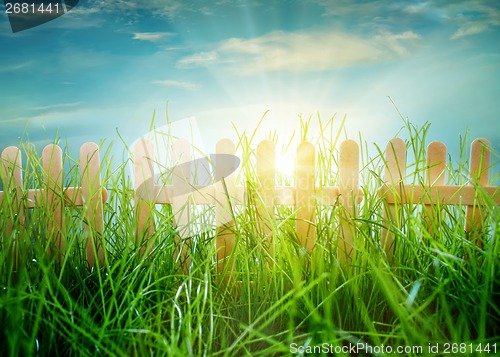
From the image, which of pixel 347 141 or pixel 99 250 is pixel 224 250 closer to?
pixel 99 250

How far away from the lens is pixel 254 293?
2.16 meters

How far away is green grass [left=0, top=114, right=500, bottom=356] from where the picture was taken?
4.96 ft

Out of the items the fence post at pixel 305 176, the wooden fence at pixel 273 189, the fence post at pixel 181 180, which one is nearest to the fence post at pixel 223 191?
the wooden fence at pixel 273 189

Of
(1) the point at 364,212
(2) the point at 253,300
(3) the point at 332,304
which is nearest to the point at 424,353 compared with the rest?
(3) the point at 332,304

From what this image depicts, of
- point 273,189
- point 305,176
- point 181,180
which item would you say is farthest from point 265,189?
point 181,180

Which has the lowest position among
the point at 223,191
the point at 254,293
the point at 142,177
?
Result: the point at 254,293

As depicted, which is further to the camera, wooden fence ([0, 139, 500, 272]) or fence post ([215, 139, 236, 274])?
fence post ([215, 139, 236, 274])

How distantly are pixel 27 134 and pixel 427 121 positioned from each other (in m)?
2.40

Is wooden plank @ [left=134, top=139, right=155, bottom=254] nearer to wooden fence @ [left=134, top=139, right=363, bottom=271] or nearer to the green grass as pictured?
wooden fence @ [left=134, top=139, right=363, bottom=271]

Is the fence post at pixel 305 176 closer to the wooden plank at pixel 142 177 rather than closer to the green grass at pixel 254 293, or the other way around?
the green grass at pixel 254 293

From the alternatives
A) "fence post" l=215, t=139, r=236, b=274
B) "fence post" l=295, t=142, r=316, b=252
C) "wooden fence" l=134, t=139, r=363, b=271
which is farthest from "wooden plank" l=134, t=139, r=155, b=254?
"fence post" l=295, t=142, r=316, b=252

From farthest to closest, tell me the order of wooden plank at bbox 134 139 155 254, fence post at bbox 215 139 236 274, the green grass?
wooden plank at bbox 134 139 155 254, fence post at bbox 215 139 236 274, the green grass

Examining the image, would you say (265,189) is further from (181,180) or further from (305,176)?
(181,180)

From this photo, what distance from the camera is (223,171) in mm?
3146
